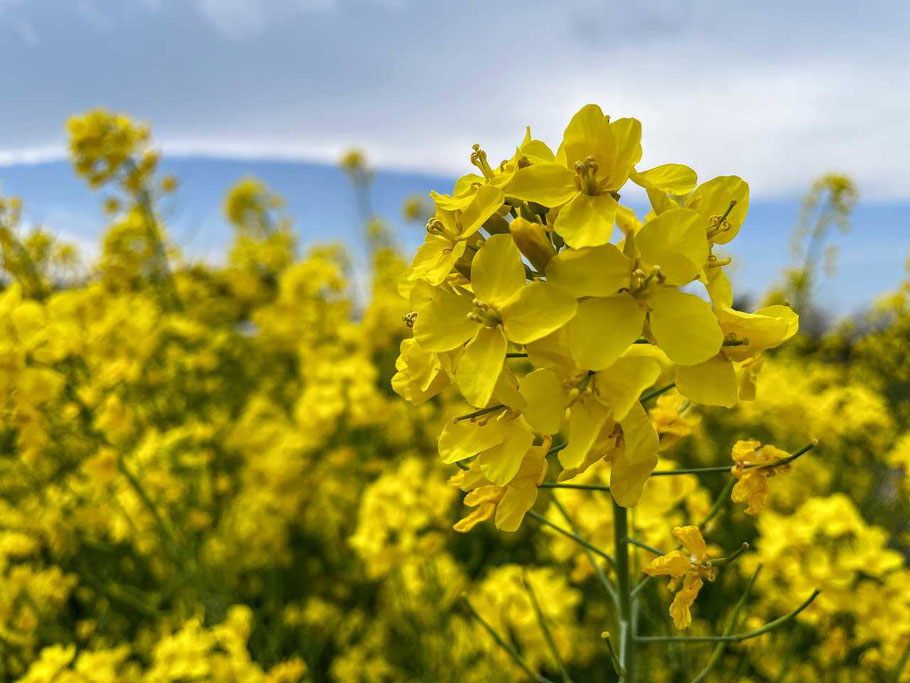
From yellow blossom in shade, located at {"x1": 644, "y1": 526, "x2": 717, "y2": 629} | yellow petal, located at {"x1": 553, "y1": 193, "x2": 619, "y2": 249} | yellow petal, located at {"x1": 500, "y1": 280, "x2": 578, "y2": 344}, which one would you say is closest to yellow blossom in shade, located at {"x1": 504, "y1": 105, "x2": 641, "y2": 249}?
yellow petal, located at {"x1": 553, "y1": 193, "x2": 619, "y2": 249}

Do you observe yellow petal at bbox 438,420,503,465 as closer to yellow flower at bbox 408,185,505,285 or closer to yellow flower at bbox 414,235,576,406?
yellow flower at bbox 414,235,576,406

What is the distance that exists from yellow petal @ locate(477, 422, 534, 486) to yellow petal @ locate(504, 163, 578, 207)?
0.37 metres

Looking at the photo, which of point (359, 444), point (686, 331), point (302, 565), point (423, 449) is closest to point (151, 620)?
point (302, 565)

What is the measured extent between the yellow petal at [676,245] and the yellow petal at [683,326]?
0.09 feet

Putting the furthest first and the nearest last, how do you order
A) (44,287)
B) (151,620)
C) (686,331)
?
(44,287) < (151,620) < (686,331)

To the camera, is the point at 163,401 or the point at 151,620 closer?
the point at 151,620

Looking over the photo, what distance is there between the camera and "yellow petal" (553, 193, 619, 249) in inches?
33.8

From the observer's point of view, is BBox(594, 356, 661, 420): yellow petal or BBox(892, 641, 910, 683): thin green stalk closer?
BBox(594, 356, 661, 420): yellow petal

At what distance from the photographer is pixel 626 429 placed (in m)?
0.88

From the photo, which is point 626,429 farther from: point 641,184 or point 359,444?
point 359,444

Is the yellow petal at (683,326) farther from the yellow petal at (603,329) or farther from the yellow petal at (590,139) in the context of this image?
the yellow petal at (590,139)

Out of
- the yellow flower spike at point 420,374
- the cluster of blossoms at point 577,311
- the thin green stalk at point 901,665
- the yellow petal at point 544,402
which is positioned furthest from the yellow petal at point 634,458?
the thin green stalk at point 901,665

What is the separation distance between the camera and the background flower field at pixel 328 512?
2176mm

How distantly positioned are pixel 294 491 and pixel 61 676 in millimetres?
2065
